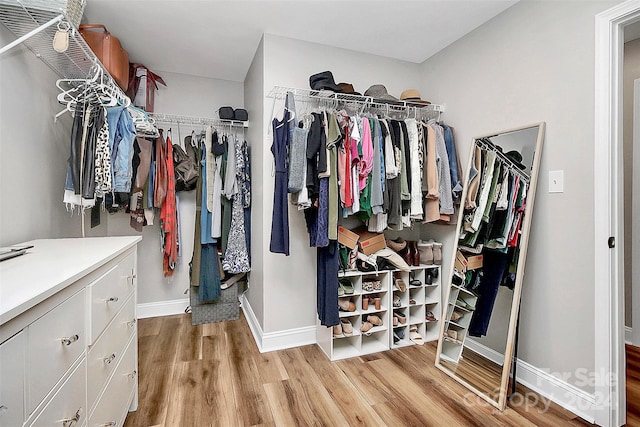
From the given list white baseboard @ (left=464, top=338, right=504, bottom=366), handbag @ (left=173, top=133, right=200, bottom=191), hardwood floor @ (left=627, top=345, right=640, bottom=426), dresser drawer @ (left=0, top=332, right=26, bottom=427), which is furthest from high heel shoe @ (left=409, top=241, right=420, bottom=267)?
dresser drawer @ (left=0, top=332, right=26, bottom=427)

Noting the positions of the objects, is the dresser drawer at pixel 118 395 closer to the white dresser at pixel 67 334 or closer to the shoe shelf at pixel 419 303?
the white dresser at pixel 67 334

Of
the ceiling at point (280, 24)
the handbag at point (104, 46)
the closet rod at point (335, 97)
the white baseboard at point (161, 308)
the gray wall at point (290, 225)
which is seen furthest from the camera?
the white baseboard at point (161, 308)

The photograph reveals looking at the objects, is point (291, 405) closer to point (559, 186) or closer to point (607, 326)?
point (607, 326)

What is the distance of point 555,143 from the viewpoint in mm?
1726

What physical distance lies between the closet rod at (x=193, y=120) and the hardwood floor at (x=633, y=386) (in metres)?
3.40

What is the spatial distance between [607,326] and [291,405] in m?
1.71

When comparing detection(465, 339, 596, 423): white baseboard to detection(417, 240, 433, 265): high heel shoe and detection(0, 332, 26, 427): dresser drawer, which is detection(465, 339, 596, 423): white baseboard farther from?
detection(0, 332, 26, 427): dresser drawer

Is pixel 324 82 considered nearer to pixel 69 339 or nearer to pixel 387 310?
pixel 387 310

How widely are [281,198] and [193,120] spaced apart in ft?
5.42

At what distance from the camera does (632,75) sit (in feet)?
7.66

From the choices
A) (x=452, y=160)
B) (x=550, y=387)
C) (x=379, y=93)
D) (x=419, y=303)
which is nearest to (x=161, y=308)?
(x=419, y=303)

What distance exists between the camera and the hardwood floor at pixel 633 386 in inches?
60.7

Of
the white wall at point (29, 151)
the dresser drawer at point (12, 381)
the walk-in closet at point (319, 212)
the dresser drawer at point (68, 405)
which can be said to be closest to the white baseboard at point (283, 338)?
the walk-in closet at point (319, 212)

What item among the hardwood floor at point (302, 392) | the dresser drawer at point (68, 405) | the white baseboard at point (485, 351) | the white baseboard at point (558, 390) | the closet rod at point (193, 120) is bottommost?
the hardwood floor at point (302, 392)
